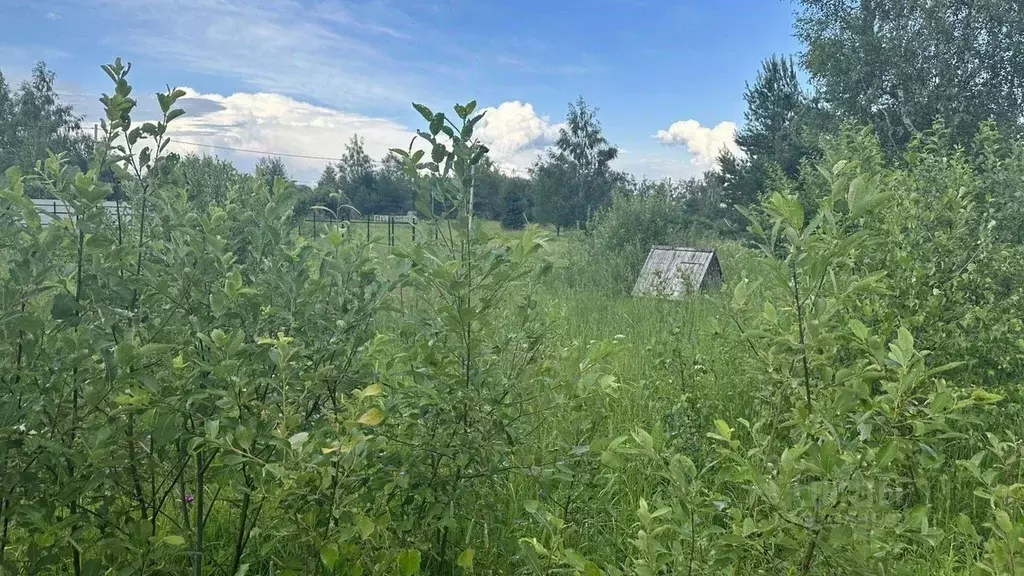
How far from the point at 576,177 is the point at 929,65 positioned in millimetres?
20188

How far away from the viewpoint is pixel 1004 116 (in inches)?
677

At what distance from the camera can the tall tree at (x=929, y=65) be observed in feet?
56.2

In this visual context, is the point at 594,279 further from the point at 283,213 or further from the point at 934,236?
the point at 283,213

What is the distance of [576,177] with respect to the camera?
119ft

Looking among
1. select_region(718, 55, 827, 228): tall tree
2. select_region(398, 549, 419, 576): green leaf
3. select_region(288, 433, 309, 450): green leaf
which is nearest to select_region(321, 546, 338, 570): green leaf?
select_region(398, 549, 419, 576): green leaf

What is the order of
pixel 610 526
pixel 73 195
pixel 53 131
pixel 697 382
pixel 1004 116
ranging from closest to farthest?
pixel 73 195 → pixel 610 526 → pixel 697 382 → pixel 1004 116 → pixel 53 131

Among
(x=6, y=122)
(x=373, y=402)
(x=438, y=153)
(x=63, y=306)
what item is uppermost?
(x=6, y=122)

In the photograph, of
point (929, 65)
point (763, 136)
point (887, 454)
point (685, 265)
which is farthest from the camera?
point (763, 136)

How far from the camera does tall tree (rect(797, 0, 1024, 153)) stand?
17.1 meters

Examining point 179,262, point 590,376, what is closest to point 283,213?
point 179,262

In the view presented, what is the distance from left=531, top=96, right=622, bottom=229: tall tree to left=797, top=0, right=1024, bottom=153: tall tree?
17.0 m

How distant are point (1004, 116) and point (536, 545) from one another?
2140 centimetres

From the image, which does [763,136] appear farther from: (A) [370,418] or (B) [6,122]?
(B) [6,122]

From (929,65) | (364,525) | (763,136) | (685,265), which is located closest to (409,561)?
(364,525)
